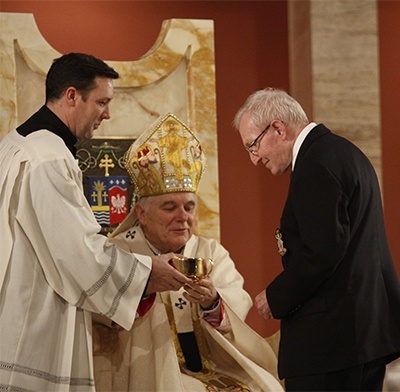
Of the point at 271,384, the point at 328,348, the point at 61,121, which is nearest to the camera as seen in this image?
the point at 328,348

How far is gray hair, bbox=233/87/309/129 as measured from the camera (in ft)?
11.7

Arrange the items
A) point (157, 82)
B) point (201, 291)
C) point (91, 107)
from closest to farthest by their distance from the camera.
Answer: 1. point (91, 107)
2. point (201, 291)
3. point (157, 82)

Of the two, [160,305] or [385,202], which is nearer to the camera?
[160,305]

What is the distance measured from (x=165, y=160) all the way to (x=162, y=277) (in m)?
1.12

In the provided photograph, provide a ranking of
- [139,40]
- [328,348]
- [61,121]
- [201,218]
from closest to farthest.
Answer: [328,348], [61,121], [201,218], [139,40]

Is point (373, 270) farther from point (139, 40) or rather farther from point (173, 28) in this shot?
point (139, 40)

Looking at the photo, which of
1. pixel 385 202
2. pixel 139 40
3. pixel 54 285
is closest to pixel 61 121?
pixel 54 285

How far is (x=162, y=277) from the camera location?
12.2 ft

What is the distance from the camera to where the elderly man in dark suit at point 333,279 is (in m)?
3.27

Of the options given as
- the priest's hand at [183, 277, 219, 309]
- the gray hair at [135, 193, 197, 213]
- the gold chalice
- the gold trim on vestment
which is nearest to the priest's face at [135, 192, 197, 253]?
the gray hair at [135, 193, 197, 213]

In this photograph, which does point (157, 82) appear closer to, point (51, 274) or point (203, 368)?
point (203, 368)

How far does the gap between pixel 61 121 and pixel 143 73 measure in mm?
1858

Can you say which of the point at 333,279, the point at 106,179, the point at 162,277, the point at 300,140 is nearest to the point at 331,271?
the point at 333,279

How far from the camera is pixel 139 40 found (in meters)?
7.05
